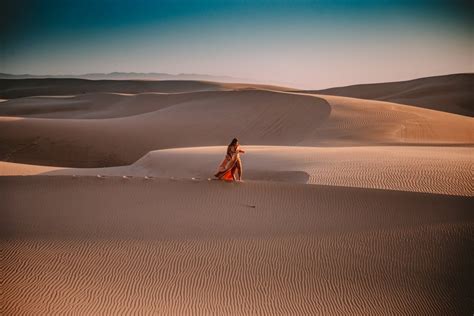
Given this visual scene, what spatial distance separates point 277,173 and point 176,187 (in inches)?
122

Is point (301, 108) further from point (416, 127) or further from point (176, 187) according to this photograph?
point (176, 187)

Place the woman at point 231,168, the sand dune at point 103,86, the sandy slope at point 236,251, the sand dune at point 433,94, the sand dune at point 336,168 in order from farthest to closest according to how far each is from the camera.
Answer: the sand dune at point 103,86 → the sand dune at point 433,94 → the woman at point 231,168 → the sand dune at point 336,168 → the sandy slope at point 236,251

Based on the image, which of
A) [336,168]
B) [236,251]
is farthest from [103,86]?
[236,251]

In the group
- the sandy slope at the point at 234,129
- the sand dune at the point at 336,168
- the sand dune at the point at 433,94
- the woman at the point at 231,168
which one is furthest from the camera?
the sand dune at the point at 433,94

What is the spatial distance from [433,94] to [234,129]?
3809cm

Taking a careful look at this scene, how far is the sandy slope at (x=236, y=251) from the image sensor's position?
5703mm

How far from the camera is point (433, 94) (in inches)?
2240

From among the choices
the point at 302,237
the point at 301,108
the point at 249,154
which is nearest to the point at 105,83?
the point at 301,108

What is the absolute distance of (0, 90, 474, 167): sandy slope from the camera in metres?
23.0

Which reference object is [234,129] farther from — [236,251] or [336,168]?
[236,251]

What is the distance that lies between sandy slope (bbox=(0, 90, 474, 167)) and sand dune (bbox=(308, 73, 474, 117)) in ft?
72.1

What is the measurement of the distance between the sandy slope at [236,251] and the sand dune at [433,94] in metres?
42.5

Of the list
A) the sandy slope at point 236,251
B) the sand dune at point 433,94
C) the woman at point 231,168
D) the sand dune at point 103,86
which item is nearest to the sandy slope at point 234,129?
the woman at point 231,168

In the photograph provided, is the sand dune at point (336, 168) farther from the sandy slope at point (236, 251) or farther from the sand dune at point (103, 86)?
the sand dune at point (103, 86)
